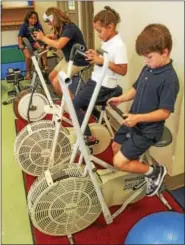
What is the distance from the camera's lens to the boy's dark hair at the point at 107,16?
5.30 feet

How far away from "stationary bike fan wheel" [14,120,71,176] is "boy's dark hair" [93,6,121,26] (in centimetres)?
76

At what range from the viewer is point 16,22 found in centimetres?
175

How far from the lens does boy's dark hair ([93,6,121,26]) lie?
162cm

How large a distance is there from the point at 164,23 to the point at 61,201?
1.09 m

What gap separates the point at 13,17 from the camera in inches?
67.7

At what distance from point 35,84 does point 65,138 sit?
508 mm

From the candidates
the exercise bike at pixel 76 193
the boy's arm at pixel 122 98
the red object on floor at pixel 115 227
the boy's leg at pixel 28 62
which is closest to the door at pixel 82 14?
the boy's leg at pixel 28 62

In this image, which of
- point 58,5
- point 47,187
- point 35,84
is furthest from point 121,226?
point 58,5

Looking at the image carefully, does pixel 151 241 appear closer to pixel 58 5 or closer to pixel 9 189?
pixel 9 189

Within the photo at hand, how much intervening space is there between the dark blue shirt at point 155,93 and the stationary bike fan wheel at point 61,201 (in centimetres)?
45

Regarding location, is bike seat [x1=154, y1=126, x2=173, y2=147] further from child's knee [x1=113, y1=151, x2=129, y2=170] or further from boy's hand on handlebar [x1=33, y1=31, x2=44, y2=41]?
boy's hand on handlebar [x1=33, y1=31, x2=44, y2=41]


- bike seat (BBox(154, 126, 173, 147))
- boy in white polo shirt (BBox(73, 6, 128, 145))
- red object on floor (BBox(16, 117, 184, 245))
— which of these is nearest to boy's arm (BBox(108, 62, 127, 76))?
boy in white polo shirt (BBox(73, 6, 128, 145))

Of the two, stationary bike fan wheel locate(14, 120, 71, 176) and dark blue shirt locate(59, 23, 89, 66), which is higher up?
dark blue shirt locate(59, 23, 89, 66)

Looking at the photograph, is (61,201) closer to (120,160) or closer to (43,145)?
(120,160)
